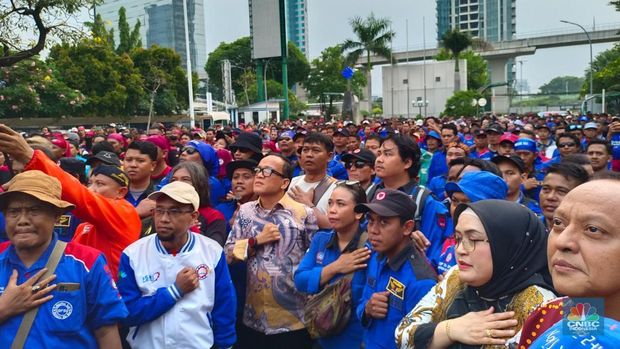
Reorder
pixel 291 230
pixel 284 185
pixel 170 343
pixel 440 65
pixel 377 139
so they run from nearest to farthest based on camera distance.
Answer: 1. pixel 170 343
2. pixel 291 230
3. pixel 284 185
4. pixel 377 139
5. pixel 440 65

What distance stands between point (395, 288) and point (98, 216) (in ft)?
6.15

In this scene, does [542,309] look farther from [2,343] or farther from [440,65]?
[440,65]

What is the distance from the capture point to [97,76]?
34.8 m

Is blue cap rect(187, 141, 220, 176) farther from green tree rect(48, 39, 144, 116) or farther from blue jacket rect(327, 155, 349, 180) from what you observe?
green tree rect(48, 39, 144, 116)

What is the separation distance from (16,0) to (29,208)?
Result: 8.29 metres

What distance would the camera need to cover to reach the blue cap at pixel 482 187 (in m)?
3.90

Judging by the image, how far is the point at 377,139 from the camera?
8.12 meters

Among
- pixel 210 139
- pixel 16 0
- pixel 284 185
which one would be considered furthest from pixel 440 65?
pixel 284 185

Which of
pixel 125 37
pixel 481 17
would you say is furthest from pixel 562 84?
pixel 125 37

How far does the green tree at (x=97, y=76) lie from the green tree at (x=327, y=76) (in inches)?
1489

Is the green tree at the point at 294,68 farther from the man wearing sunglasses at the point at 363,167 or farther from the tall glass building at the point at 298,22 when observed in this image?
the tall glass building at the point at 298,22

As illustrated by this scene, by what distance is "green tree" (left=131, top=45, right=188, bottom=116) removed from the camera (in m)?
41.7

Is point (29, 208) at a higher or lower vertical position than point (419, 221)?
higher

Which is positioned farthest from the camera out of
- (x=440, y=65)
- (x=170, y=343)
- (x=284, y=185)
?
(x=440, y=65)
